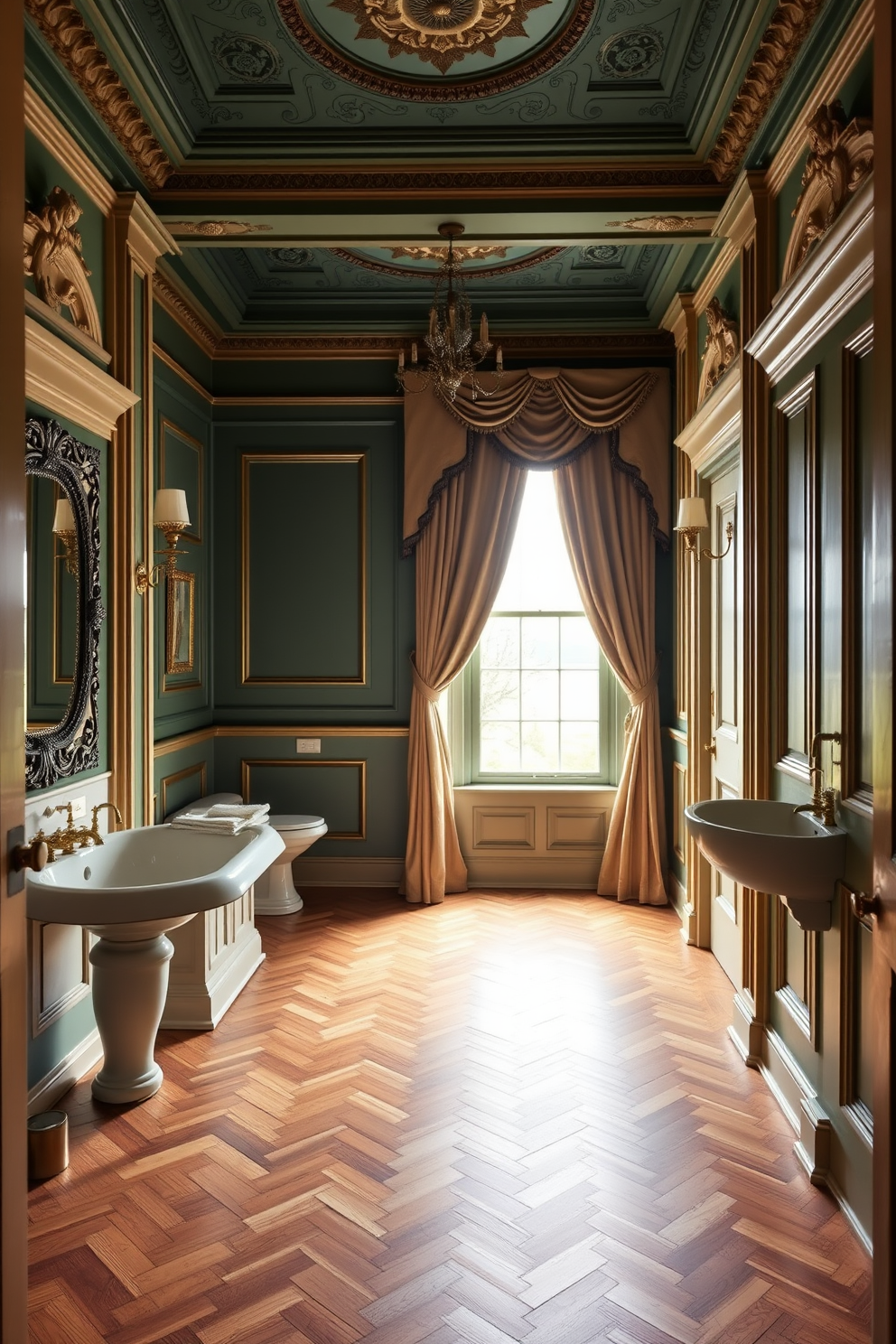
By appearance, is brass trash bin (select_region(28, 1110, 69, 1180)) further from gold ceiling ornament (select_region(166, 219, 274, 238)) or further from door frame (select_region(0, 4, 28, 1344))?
gold ceiling ornament (select_region(166, 219, 274, 238))

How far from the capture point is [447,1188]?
241 centimetres

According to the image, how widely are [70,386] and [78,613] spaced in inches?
29.8

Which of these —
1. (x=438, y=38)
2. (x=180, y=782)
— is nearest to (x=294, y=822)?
(x=180, y=782)

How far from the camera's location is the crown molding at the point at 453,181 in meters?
3.51

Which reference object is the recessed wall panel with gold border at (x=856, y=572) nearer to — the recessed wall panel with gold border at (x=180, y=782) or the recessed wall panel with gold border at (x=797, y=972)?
the recessed wall panel with gold border at (x=797, y=972)

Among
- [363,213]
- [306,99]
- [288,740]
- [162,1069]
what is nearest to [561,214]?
[363,213]

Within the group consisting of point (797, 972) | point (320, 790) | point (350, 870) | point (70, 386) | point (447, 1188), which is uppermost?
point (70, 386)

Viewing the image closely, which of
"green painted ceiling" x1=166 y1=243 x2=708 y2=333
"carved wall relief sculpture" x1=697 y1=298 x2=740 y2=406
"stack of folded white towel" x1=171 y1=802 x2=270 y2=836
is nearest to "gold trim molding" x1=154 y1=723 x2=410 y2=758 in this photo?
"stack of folded white towel" x1=171 y1=802 x2=270 y2=836

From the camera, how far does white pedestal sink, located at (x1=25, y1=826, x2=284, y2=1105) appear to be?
8.32 ft

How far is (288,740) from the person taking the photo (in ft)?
17.6

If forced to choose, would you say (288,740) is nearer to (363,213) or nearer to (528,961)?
(528,961)

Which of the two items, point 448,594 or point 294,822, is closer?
point 294,822

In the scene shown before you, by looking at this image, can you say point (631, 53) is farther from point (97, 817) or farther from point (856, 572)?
point (97, 817)

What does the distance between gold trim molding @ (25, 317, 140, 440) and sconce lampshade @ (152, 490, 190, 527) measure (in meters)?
0.42
